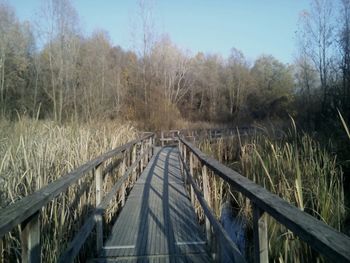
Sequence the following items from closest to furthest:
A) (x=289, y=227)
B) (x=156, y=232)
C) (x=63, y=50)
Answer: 1. (x=289, y=227)
2. (x=156, y=232)
3. (x=63, y=50)

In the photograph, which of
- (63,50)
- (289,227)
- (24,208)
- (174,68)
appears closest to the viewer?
(289,227)

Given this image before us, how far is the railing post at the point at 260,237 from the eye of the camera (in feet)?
4.95

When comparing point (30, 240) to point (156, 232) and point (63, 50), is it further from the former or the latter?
point (63, 50)

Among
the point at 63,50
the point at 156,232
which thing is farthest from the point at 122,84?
the point at 156,232

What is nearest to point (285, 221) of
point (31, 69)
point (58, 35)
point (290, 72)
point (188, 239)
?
point (188, 239)

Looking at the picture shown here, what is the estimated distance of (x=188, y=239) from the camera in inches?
135

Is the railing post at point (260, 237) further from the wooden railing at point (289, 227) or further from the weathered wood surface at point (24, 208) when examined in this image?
the weathered wood surface at point (24, 208)

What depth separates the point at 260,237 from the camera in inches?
59.7

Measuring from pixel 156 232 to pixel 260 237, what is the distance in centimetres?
234

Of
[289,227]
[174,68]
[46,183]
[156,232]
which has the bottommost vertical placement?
[156,232]

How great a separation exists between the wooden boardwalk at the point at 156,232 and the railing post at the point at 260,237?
154 cm

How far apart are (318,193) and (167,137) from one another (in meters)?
16.6

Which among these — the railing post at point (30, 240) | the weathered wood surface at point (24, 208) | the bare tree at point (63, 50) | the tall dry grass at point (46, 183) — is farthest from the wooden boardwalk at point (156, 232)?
the bare tree at point (63, 50)

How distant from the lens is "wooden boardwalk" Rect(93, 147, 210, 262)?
120 inches
